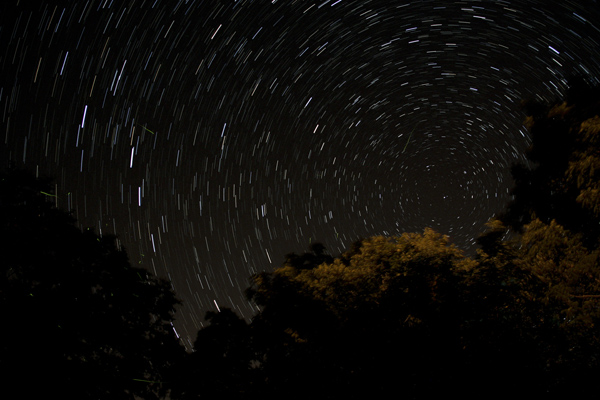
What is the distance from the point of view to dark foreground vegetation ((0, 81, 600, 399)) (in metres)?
6.94

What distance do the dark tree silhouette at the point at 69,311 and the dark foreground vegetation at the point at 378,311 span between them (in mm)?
34

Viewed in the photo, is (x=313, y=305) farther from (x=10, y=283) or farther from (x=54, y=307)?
(x=10, y=283)

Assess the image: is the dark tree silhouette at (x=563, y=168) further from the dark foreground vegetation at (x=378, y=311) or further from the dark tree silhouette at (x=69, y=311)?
the dark tree silhouette at (x=69, y=311)

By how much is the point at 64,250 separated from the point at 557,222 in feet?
49.5

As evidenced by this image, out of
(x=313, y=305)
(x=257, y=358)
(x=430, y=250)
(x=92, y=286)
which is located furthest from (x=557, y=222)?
(x=92, y=286)

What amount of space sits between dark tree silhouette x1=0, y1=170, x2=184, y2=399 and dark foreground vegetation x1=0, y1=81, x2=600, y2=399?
0.11 ft

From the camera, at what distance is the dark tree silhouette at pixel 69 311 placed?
307 inches

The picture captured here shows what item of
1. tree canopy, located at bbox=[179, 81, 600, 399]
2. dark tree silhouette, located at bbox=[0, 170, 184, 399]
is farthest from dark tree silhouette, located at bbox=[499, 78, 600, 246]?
dark tree silhouette, located at bbox=[0, 170, 184, 399]

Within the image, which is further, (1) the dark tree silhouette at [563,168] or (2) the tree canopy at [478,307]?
(1) the dark tree silhouette at [563,168]

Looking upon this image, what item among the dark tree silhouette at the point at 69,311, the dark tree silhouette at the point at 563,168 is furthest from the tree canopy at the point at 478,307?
the dark tree silhouette at the point at 69,311

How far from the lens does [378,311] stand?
8.60 meters

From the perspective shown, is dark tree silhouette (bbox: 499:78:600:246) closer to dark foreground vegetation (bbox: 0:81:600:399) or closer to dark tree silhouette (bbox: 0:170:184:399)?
dark foreground vegetation (bbox: 0:81:600:399)

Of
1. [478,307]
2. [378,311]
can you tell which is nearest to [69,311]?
[378,311]

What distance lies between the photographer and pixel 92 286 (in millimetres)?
10086
